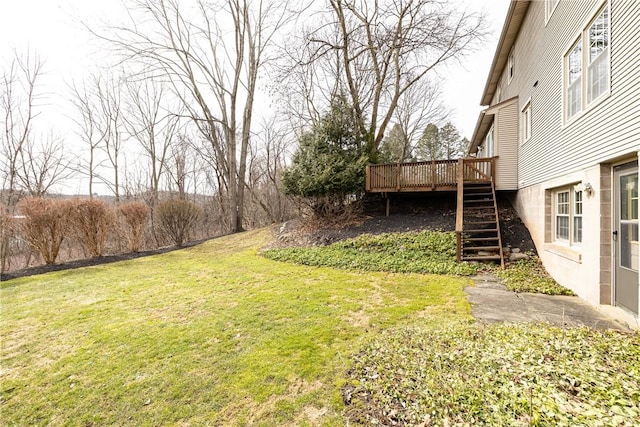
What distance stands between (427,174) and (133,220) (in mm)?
11369

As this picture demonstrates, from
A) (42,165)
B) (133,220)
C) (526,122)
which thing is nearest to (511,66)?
(526,122)

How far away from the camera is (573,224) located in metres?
5.12

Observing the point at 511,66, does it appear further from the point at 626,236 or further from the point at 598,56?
the point at 626,236

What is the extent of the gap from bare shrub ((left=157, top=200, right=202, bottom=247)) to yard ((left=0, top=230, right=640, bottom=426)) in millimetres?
6216

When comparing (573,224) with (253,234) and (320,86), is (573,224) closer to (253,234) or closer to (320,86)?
(253,234)

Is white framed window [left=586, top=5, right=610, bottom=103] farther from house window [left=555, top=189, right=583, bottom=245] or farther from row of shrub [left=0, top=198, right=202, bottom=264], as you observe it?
row of shrub [left=0, top=198, right=202, bottom=264]

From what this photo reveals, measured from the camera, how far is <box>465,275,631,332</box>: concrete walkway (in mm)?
3537

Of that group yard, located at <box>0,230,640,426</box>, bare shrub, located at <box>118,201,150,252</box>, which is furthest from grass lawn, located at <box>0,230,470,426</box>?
bare shrub, located at <box>118,201,150,252</box>

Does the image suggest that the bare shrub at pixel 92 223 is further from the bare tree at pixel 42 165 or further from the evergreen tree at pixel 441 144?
the evergreen tree at pixel 441 144

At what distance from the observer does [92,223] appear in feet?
28.7

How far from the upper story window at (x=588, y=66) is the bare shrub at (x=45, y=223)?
12.7 metres

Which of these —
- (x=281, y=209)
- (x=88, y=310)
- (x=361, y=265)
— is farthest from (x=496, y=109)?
(x=281, y=209)

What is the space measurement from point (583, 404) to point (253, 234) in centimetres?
1204

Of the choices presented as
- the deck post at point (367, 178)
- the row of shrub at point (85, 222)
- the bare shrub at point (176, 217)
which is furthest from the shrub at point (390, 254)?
the row of shrub at point (85, 222)
